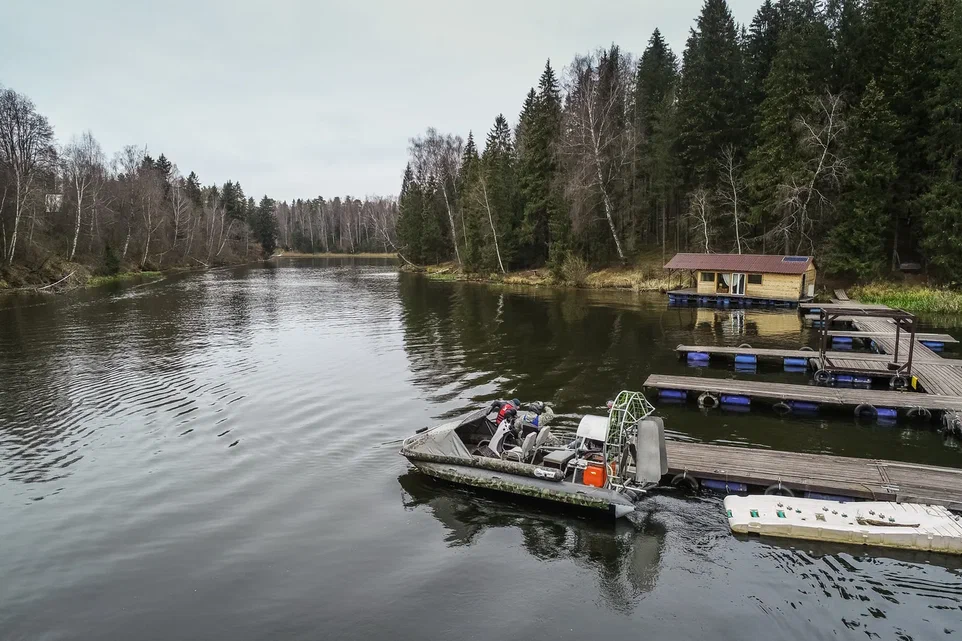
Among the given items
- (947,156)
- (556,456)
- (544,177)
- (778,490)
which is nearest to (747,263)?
(947,156)

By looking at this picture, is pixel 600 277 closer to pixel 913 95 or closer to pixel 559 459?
pixel 913 95

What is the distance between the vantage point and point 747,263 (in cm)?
4681

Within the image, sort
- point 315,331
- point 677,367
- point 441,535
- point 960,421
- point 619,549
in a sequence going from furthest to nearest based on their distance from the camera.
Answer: point 315,331 → point 677,367 → point 960,421 → point 441,535 → point 619,549

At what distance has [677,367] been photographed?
26.4 m

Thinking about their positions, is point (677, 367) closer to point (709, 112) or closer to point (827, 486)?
point (827, 486)

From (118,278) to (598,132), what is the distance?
67257 millimetres

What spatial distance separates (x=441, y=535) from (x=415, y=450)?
300 centimetres

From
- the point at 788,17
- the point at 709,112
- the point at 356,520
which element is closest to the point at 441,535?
the point at 356,520

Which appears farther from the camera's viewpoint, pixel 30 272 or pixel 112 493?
pixel 30 272

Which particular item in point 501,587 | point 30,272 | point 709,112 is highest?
point 709,112

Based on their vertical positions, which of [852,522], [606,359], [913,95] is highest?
[913,95]

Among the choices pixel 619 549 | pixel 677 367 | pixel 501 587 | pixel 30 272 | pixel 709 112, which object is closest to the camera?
pixel 501 587

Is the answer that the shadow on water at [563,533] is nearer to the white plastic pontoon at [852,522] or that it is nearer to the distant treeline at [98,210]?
the white plastic pontoon at [852,522]

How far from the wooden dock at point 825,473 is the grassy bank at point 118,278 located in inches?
2955
